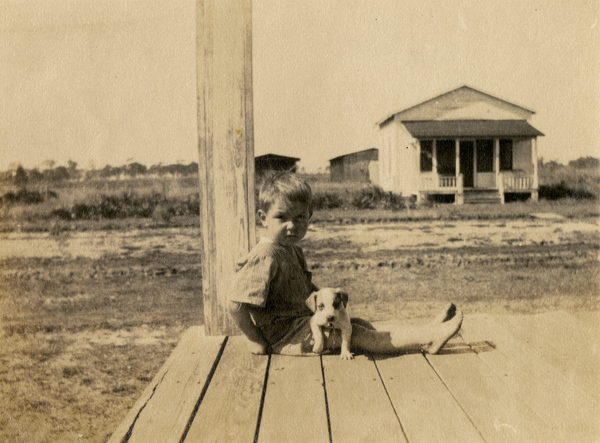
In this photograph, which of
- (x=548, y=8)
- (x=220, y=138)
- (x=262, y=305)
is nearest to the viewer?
(x=262, y=305)

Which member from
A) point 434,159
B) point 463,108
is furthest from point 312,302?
point 463,108

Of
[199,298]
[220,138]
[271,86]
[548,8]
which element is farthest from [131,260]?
[548,8]

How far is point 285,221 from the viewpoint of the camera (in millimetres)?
2336

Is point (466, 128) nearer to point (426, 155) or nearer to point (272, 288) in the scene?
point (426, 155)

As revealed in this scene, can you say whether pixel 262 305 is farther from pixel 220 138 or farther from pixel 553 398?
pixel 553 398

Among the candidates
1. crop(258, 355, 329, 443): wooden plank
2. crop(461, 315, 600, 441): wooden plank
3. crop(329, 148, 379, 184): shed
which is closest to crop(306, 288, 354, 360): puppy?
crop(258, 355, 329, 443): wooden plank

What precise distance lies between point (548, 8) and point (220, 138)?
210 centimetres

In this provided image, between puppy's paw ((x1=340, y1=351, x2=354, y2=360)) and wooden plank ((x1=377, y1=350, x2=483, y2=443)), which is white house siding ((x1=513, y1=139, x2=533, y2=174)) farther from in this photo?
puppy's paw ((x1=340, y1=351, x2=354, y2=360))

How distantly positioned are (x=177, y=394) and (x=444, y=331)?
1.14 m

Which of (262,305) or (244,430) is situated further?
(262,305)

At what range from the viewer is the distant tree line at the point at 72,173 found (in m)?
2.91

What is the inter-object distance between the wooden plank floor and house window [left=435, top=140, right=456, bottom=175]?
129 cm

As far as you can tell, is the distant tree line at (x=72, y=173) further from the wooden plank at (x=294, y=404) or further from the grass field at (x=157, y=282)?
the wooden plank at (x=294, y=404)

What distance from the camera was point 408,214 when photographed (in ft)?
11.7
